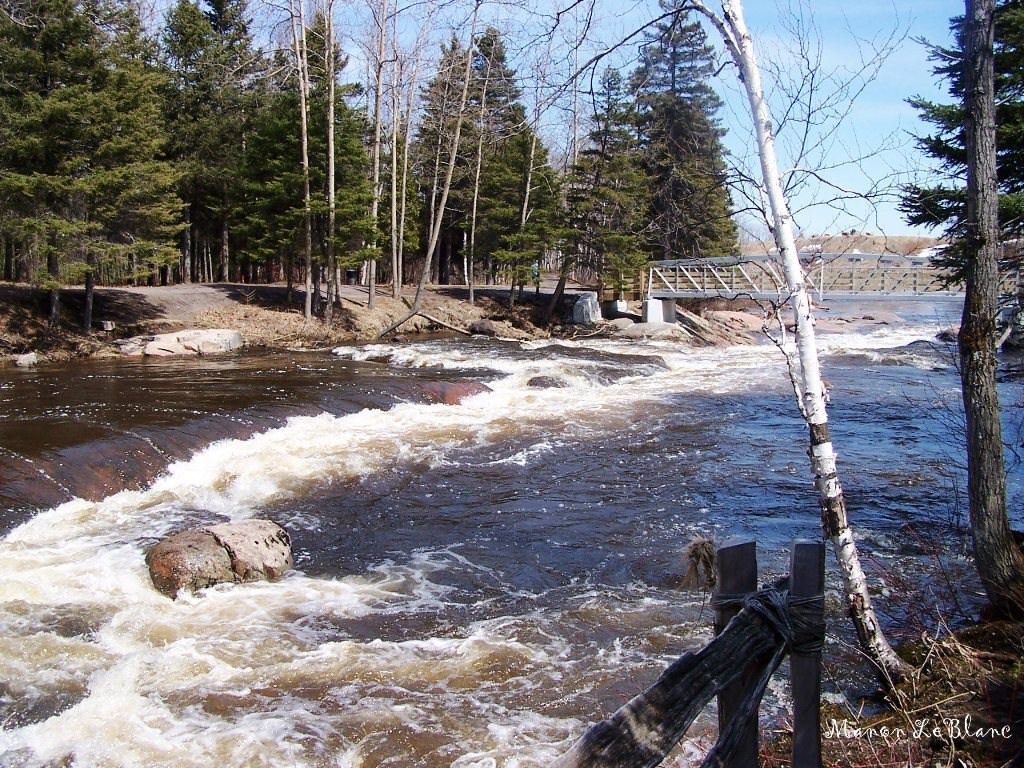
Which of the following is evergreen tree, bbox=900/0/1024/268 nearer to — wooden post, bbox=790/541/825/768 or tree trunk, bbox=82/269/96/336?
wooden post, bbox=790/541/825/768

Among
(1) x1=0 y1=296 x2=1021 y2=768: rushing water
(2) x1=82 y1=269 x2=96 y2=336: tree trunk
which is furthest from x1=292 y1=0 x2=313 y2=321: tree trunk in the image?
(1) x1=0 y1=296 x2=1021 y2=768: rushing water

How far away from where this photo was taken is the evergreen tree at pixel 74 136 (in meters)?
19.3

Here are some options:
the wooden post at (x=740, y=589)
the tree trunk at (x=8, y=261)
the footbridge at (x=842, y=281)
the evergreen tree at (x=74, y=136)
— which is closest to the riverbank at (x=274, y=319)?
the evergreen tree at (x=74, y=136)

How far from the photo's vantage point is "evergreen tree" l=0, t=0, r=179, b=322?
1933 cm

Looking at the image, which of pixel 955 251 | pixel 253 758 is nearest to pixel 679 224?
pixel 955 251

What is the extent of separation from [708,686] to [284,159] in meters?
27.0

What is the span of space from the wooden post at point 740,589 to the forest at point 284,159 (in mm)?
2408

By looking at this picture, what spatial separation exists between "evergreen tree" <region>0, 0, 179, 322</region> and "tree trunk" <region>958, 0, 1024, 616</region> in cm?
1956

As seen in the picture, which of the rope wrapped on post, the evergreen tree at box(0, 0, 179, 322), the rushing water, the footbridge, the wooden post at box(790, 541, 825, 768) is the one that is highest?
the evergreen tree at box(0, 0, 179, 322)

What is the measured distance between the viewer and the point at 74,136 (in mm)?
20125

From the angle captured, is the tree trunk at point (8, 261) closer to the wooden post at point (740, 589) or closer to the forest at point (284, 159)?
the forest at point (284, 159)

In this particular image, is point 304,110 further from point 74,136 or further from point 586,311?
point 586,311

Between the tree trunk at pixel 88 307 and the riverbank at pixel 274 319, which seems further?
the tree trunk at pixel 88 307

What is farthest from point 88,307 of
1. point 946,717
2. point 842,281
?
point 842,281
